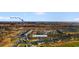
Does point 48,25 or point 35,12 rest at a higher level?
point 35,12

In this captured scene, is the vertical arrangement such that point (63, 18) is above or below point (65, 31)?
above
